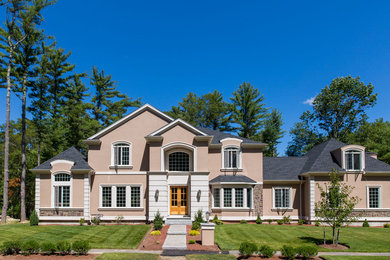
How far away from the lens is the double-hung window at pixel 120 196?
25.3 m

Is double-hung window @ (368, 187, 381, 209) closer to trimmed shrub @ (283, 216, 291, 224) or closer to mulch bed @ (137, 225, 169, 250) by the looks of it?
trimmed shrub @ (283, 216, 291, 224)

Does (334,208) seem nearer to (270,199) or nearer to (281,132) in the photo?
(270,199)

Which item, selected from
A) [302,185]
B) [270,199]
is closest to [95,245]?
[270,199]

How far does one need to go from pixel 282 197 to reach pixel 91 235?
15.0 meters

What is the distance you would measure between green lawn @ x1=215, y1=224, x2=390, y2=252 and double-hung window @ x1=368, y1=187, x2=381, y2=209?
312 centimetres

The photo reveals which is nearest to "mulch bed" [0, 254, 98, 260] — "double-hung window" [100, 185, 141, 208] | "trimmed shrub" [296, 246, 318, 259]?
"trimmed shrub" [296, 246, 318, 259]

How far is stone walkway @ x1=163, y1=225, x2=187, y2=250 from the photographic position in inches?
619

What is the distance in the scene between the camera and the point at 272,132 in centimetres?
4500

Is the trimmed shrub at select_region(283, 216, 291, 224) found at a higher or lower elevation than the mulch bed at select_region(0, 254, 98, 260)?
lower

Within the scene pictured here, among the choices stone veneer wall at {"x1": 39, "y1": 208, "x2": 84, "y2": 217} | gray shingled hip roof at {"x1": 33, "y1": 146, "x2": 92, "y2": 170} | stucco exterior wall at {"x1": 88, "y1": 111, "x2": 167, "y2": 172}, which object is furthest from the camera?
stucco exterior wall at {"x1": 88, "y1": 111, "x2": 167, "y2": 172}

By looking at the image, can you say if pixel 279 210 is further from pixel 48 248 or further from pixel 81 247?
pixel 48 248

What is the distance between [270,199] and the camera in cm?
2664

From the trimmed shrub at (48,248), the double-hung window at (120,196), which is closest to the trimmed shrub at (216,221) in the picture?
the double-hung window at (120,196)

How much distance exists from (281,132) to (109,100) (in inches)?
945
